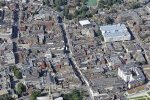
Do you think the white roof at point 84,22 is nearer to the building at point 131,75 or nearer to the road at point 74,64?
the road at point 74,64

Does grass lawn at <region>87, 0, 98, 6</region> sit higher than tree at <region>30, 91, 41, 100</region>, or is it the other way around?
grass lawn at <region>87, 0, 98, 6</region>

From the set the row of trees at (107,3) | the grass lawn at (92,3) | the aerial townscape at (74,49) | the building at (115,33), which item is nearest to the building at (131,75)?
the aerial townscape at (74,49)

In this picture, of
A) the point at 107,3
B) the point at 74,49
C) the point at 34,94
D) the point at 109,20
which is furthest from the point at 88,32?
the point at 34,94

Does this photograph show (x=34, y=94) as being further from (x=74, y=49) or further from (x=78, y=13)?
(x=78, y=13)

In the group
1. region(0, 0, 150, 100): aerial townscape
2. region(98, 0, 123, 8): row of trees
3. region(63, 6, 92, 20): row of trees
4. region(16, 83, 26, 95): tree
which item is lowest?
region(16, 83, 26, 95): tree

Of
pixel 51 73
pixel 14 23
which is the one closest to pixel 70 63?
pixel 51 73

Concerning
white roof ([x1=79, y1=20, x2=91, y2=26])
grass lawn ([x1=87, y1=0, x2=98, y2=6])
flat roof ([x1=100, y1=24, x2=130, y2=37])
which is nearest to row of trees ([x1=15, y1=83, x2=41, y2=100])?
flat roof ([x1=100, y1=24, x2=130, y2=37])

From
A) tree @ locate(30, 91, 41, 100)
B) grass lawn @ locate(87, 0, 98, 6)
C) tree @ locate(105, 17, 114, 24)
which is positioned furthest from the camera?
grass lawn @ locate(87, 0, 98, 6)

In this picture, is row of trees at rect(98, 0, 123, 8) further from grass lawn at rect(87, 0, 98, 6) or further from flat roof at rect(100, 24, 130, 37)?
flat roof at rect(100, 24, 130, 37)

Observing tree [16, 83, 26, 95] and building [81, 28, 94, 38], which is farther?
building [81, 28, 94, 38]
